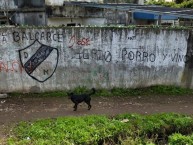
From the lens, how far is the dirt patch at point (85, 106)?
8688 mm

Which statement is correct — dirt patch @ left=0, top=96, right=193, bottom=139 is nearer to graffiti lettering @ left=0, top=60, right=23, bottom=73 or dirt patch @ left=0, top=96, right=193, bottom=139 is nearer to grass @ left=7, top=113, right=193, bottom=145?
grass @ left=7, top=113, right=193, bottom=145

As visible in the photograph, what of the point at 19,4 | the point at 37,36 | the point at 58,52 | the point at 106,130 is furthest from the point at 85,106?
the point at 19,4

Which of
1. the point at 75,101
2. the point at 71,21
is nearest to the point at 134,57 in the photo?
the point at 75,101

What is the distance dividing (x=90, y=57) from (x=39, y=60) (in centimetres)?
171

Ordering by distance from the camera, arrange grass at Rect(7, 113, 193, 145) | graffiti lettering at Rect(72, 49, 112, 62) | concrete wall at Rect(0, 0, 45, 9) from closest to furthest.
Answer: grass at Rect(7, 113, 193, 145) → graffiti lettering at Rect(72, 49, 112, 62) → concrete wall at Rect(0, 0, 45, 9)

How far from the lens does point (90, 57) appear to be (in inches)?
398

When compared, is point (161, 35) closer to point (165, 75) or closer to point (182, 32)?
point (182, 32)

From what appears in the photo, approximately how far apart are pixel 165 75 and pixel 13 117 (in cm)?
545

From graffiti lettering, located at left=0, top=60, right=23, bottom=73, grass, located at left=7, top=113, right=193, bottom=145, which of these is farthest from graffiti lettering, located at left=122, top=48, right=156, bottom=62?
graffiti lettering, located at left=0, top=60, right=23, bottom=73

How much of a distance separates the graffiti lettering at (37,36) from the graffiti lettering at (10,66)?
2.49 ft

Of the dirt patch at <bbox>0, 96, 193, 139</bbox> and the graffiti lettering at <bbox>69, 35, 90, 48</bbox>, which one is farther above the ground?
the graffiti lettering at <bbox>69, 35, 90, 48</bbox>

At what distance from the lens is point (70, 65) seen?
10.1m

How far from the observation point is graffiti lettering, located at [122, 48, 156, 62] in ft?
33.7

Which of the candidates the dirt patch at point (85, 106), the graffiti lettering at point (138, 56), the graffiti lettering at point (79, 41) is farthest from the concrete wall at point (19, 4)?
the graffiti lettering at point (138, 56)
